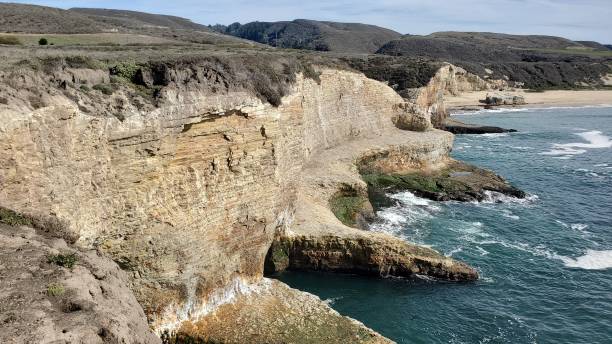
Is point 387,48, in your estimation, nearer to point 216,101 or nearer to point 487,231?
point 487,231

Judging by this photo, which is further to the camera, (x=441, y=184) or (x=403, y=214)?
(x=441, y=184)

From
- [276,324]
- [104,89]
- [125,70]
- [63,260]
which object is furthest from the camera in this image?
[276,324]

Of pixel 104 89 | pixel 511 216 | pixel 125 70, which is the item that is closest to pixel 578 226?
pixel 511 216

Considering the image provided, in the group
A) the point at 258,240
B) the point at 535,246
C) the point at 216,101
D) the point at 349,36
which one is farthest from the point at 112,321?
the point at 349,36

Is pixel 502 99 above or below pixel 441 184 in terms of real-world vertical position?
above

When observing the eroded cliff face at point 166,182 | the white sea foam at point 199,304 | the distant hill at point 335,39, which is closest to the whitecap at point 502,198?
the eroded cliff face at point 166,182

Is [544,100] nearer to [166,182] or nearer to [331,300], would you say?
[331,300]

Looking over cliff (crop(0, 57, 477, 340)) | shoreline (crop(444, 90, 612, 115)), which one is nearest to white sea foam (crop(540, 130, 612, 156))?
shoreline (crop(444, 90, 612, 115))

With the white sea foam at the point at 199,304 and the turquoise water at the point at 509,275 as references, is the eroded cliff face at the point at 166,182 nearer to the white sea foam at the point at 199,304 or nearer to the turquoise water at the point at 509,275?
the white sea foam at the point at 199,304
